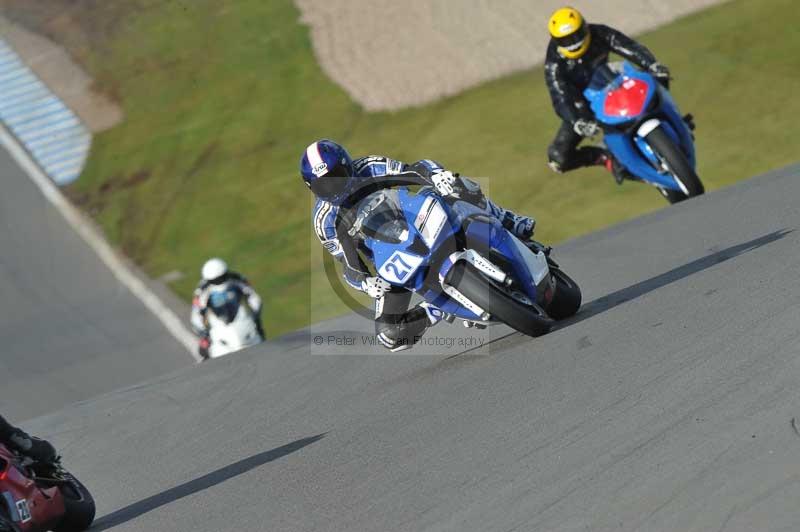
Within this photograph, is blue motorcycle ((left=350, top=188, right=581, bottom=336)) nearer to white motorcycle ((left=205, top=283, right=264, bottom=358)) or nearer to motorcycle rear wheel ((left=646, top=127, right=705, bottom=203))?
motorcycle rear wheel ((left=646, top=127, right=705, bottom=203))

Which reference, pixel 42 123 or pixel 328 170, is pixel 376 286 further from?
pixel 42 123

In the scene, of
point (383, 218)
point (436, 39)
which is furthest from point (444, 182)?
point (436, 39)

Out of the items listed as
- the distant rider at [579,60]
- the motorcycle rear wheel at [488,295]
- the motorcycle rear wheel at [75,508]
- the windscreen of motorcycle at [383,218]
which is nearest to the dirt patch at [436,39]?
the distant rider at [579,60]

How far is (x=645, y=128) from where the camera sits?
466 inches

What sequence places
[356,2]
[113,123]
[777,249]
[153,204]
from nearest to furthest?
[777,249], [153,204], [113,123], [356,2]

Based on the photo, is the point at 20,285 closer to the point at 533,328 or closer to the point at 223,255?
the point at 223,255

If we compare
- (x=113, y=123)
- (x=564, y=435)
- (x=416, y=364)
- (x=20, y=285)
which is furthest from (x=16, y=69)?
(x=564, y=435)

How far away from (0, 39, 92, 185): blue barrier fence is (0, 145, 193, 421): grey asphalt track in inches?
57.1

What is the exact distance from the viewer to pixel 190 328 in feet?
55.2

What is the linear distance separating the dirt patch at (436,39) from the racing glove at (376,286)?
1511cm

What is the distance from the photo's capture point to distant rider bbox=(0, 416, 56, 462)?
19.4ft

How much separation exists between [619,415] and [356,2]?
22.2m

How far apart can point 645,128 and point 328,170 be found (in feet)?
17.6

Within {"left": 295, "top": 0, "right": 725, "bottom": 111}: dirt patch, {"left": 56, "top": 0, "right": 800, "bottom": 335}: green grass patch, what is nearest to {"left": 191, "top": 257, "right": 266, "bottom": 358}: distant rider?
{"left": 56, "top": 0, "right": 800, "bottom": 335}: green grass patch
